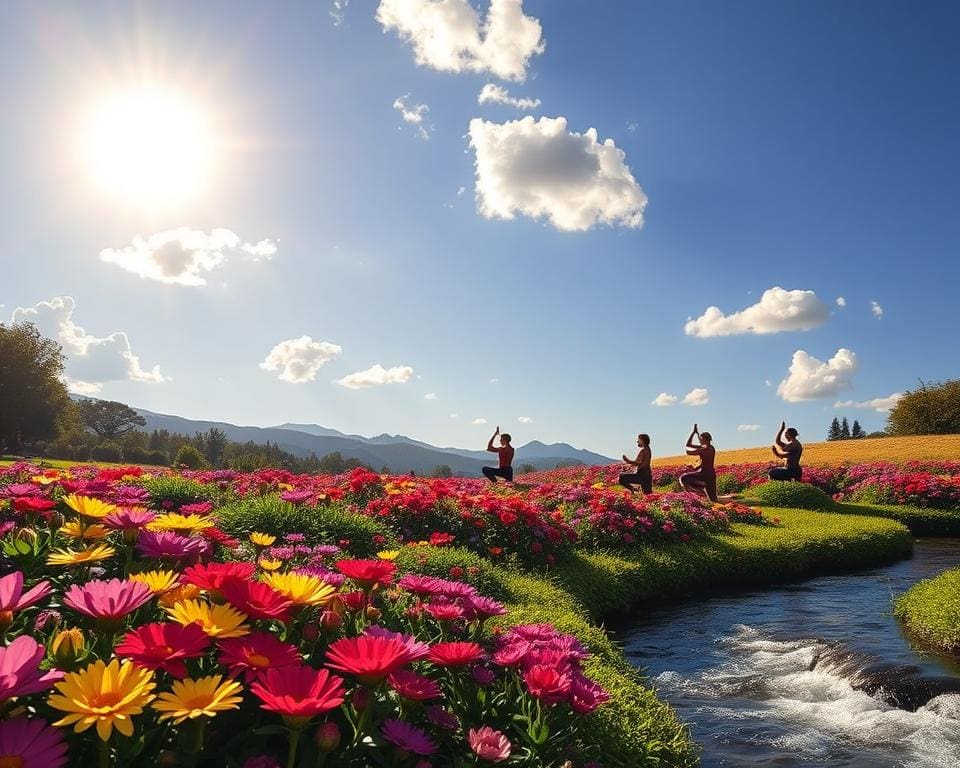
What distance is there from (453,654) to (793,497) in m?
21.2

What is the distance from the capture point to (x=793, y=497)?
20547 mm

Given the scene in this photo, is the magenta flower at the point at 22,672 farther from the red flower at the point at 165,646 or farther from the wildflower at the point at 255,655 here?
the wildflower at the point at 255,655

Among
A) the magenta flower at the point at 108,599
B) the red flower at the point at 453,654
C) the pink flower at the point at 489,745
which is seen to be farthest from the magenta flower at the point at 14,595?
the pink flower at the point at 489,745

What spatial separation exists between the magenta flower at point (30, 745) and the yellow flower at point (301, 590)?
0.69 m

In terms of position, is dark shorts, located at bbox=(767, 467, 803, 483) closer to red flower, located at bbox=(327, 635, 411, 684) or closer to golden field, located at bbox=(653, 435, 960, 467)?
golden field, located at bbox=(653, 435, 960, 467)

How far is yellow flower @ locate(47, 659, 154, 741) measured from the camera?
Answer: 141 cm

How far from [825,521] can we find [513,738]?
55.6 feet

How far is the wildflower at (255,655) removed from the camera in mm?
1694

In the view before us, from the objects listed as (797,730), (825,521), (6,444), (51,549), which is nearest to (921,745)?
(797,730)

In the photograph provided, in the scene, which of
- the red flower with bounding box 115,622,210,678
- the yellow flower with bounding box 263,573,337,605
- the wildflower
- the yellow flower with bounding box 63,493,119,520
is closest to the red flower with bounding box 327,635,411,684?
the wildflower

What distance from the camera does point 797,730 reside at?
5820 millimetres

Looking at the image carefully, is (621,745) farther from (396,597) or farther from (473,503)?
(473,503)

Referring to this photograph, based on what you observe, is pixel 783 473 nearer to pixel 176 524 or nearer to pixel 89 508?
pixel 176 524

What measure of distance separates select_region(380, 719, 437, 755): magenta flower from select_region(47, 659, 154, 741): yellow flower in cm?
77
